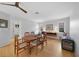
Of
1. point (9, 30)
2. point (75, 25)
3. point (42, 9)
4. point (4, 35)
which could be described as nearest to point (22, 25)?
point (9, 30)

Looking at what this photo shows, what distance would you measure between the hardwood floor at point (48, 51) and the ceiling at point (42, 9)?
52 centimetres

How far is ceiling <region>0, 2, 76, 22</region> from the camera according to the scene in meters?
1.38

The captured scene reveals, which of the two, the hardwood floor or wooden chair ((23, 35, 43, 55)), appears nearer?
the hardwood floor

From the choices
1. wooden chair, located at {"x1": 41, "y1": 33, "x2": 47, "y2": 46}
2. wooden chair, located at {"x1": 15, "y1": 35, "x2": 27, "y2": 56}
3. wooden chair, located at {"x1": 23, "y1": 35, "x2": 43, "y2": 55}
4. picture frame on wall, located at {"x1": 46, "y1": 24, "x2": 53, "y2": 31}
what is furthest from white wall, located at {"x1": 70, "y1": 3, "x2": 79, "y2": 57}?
wooden chair, located at {"x1": 15, "y1": 35, "x2": 27, "y2": 56}

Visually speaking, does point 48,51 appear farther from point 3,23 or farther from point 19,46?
point 3,23

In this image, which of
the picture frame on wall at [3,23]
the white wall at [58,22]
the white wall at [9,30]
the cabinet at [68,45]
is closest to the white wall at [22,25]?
the white wall at [9,30]

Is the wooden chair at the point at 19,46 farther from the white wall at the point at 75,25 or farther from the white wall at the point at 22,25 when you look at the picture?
the white wall at the point at 75,25

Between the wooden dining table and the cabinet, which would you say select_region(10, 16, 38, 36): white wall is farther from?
the cabinet

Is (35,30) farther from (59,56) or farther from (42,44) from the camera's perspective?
(59,56)

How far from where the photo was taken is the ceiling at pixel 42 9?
1384 millimetres

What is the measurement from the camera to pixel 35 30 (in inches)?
61.6

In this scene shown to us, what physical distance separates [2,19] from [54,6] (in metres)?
0.94

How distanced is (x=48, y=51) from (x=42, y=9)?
0.78m

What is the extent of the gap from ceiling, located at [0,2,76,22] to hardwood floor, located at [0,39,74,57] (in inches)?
20.5
